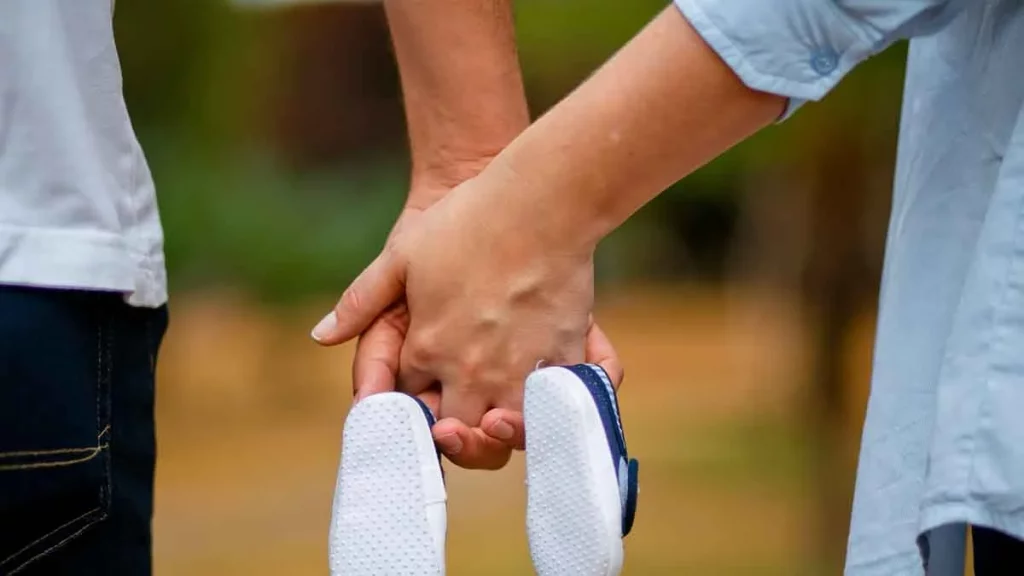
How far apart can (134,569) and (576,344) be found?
30 centimetres

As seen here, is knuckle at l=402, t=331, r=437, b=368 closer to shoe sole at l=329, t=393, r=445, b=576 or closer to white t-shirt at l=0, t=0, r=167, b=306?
shoe sole at l=329, t=393, r=445, b=576

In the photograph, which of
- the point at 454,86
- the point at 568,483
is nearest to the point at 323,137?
the point at 454,86

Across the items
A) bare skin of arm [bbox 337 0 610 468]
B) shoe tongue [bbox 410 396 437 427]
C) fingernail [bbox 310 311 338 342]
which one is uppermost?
bare skin of arm [bbox 337 0 610 468]

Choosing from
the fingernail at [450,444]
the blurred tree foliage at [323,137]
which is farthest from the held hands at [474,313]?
the blurred tree foliage at [323,137]

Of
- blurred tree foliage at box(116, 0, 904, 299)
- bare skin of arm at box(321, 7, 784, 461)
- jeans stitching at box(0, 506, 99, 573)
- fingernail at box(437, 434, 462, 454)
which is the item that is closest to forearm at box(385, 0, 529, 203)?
bare skin of arm at box(321, 7, 784, 461)

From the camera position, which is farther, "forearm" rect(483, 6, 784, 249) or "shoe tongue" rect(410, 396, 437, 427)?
"shoe tongue" rect(410, 396, 437, 427)

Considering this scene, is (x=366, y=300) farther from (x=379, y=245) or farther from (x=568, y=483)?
(x=379, y=245)

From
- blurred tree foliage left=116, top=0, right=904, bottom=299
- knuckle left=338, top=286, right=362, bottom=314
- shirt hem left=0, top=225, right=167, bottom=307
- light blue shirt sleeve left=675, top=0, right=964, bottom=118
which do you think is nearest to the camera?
light blue shirt sleeve left=675, top=0, right=964, bottom=118

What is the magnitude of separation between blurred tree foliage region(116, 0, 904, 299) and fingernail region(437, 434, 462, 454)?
5.08ft

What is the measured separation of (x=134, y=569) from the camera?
78cm

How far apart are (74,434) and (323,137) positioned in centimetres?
254

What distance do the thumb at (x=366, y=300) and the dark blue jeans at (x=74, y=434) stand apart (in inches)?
4.5

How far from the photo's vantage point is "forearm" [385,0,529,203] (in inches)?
34.3

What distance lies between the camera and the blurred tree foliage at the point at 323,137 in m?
2.28
